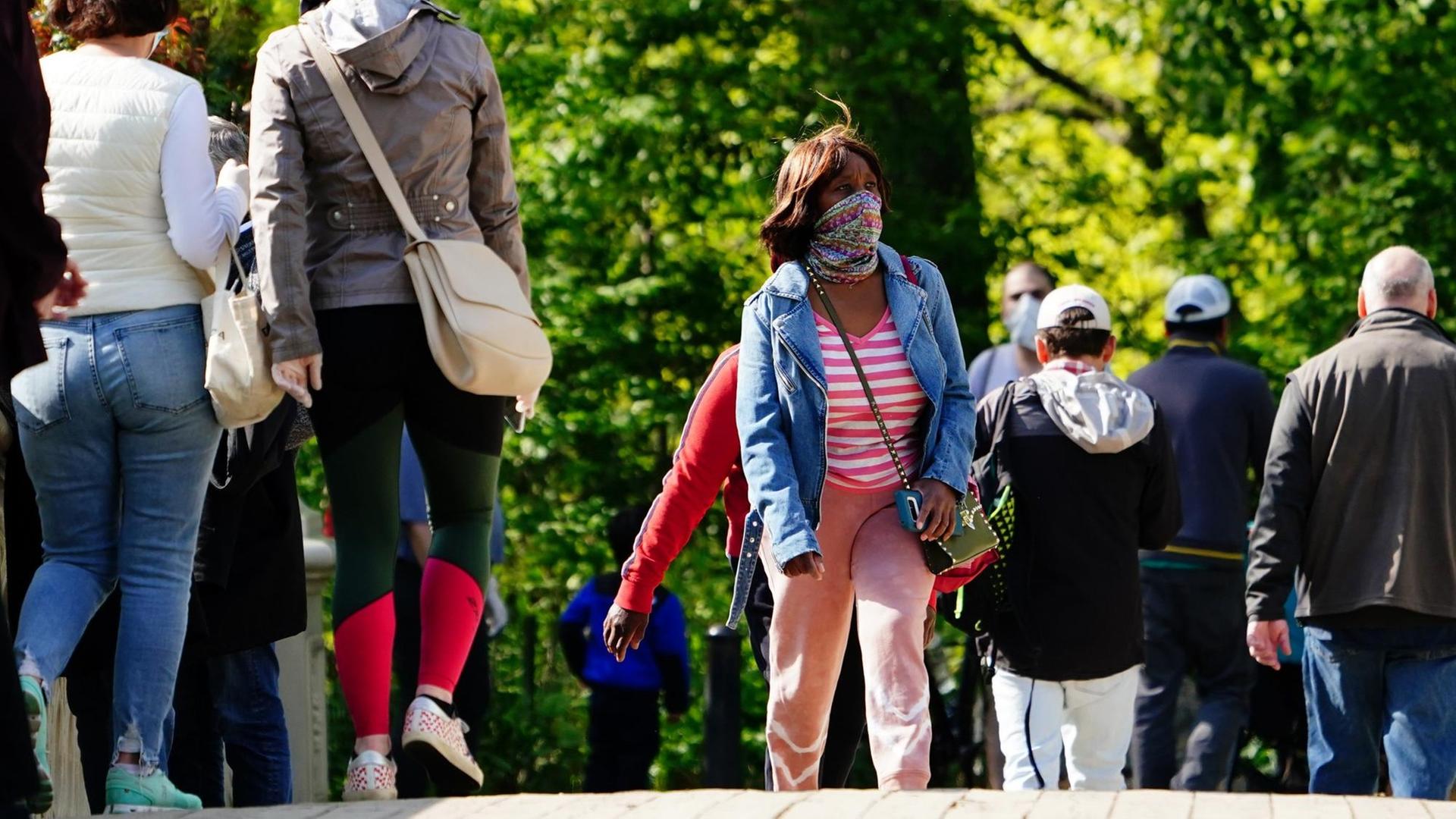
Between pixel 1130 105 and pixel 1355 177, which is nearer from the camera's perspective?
pixel 1355 177

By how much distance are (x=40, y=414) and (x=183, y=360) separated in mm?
344

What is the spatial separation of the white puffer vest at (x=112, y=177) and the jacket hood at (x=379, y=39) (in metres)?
0.40

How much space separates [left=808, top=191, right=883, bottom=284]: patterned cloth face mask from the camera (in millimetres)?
5262

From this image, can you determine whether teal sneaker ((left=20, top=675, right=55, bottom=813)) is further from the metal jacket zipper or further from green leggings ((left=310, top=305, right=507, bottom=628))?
the metal jacket zipper

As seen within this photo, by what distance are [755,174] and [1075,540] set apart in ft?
21.7

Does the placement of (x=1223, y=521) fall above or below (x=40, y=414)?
below

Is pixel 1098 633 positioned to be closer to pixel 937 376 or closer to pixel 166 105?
pixel 937 376

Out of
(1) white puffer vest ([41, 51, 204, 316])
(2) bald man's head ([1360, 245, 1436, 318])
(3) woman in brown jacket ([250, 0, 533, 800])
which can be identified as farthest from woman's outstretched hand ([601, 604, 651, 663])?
(2) bald man's head ([1360, 245, 1436, 318])

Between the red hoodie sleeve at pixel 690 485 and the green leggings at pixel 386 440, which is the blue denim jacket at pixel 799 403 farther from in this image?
the green leggings at pixel 386 440

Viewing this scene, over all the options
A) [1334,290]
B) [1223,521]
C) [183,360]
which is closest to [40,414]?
[183,360]

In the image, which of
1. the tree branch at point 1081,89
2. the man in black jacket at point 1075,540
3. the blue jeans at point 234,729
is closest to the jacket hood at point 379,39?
the blue jeans at point 234,729

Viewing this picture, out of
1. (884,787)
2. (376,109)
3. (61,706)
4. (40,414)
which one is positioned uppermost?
(376,109)

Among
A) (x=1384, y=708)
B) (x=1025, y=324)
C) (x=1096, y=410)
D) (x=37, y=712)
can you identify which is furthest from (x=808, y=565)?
(x=1025, y=324)

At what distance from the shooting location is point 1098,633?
22.1 feet
